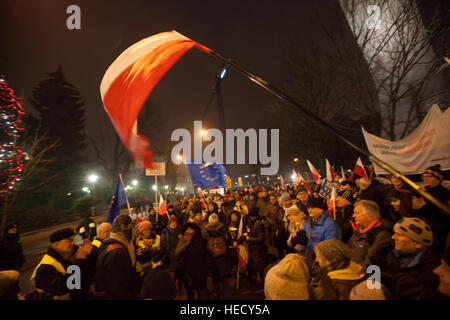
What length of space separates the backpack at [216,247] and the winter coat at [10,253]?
5238 millimetres

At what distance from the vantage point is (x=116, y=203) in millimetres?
5730

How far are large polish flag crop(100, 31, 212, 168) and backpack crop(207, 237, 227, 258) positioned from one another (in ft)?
6.73

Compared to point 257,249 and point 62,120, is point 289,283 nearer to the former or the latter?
point 257,249

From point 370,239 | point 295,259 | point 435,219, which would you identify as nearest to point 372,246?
point 370,239

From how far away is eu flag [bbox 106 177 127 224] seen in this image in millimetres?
5469

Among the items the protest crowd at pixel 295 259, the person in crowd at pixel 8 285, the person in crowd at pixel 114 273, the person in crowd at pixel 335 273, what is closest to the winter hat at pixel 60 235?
the protest crowd at pixel 295 259

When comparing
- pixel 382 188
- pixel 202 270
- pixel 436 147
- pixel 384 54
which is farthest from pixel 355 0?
pixel 202 270

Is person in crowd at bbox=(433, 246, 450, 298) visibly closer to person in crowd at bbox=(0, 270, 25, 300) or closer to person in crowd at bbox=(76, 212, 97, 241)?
person in crowd at bbox=(0, 270, 25, 300)

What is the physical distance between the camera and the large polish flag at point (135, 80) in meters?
2.43

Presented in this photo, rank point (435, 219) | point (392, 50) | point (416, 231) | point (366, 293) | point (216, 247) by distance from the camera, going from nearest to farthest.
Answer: point (366, 293), point (416, 231), point (435, 219), point (216, 247), point (392, 50)

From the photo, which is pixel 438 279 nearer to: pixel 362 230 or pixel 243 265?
pixel 362 230

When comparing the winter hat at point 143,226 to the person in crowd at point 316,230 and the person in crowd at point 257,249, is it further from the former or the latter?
the person in crowd at point 316,230

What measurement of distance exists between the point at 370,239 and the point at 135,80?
3.66 meters

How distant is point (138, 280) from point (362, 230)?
329cm
